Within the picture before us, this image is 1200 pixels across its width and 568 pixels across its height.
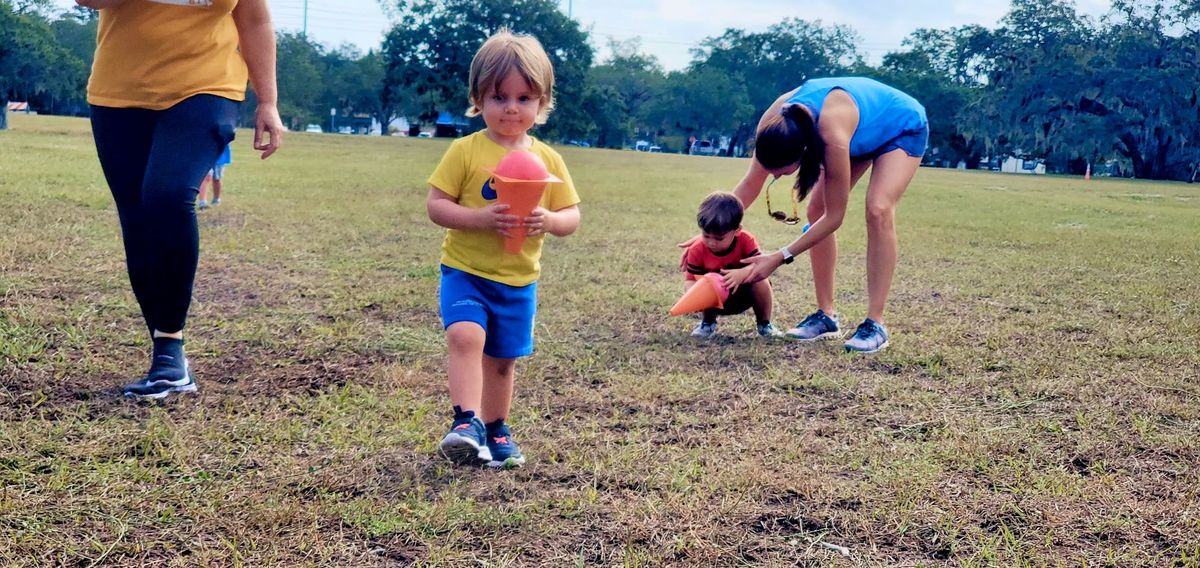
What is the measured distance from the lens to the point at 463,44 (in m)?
61.1

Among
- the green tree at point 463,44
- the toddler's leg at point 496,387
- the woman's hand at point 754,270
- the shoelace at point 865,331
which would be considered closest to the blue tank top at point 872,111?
the woman's hand at point 754,270

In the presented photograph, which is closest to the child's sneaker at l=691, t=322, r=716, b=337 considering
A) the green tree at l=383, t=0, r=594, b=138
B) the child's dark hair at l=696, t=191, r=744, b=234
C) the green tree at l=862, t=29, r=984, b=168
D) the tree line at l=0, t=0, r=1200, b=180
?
the child's dark hair at l=696, t=191, r=744, b=234

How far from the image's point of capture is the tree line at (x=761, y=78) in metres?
46.5

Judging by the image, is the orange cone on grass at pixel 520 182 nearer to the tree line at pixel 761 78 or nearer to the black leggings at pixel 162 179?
the black leggings at pixel 162 179

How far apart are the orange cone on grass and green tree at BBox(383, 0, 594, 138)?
58864 millimetres

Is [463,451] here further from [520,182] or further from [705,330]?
[705,330]

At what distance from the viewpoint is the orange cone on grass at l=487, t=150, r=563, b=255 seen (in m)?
2.62

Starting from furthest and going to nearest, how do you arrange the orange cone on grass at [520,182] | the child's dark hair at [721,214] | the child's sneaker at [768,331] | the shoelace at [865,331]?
1. the child's sneaker at [768,331]
2. the shoelace at [865,331]
3. the child's dark hair at [721,214]
4. the orange cone on grass at [520,182]

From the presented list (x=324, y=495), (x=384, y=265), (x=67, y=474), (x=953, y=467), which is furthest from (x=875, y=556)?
(x=384, y=265)

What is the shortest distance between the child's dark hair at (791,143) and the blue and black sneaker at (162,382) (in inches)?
97.0

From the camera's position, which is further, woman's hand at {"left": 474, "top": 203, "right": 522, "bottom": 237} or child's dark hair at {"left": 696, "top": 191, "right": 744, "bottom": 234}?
child's dark hair at {"left": 696, "top": 191, "right": 744, "bottom": 234}

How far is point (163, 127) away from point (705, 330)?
8.66 feet

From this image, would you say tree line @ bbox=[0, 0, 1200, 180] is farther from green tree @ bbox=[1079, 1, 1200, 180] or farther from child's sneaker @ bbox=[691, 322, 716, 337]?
child's sneaker @ bbox=[691, 322, 716, 337]

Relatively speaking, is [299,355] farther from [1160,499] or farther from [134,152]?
[1160,499]
